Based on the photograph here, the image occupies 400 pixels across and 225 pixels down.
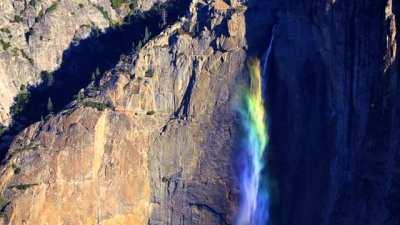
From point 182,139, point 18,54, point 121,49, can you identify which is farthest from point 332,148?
point 18,54

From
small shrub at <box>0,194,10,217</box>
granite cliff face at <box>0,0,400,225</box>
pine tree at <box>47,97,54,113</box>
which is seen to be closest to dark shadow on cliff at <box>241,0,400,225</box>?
granite cliff face at <box>0,0,400,225</box>

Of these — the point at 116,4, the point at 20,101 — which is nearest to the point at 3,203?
the point at 20,101

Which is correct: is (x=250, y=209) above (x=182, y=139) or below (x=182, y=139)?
below

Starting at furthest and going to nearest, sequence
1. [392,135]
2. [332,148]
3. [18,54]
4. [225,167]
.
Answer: [18,54] < [225,167] < [332,148] < [392,135]

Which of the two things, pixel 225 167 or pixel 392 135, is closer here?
pixel 392 135

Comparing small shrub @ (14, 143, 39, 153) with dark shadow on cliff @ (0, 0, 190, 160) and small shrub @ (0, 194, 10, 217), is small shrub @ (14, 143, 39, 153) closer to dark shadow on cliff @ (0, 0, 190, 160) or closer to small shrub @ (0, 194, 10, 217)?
small shrub @ (0, 194, 10, 217)

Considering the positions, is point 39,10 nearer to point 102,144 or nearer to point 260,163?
point 102,144

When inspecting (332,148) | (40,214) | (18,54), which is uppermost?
(18,54)

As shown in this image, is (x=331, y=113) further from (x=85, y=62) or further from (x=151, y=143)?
(x=85, y=62)
